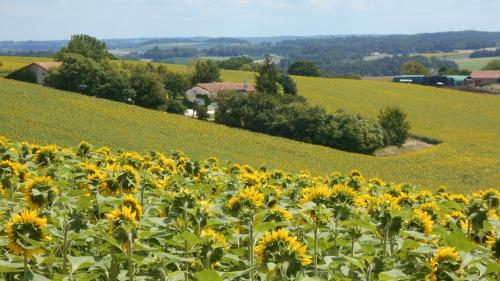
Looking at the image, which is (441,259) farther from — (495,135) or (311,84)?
(311,84)

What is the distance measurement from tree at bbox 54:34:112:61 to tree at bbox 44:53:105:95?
427 inches

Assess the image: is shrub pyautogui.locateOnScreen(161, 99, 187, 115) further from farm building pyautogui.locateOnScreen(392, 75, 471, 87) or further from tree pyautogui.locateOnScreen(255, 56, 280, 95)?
farm building pyautogui.locateOnScreen(392, 75, 471, 87)

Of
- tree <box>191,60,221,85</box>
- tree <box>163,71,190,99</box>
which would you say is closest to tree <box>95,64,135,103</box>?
tree <box>163,71,190,99</box>

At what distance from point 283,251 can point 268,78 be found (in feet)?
223

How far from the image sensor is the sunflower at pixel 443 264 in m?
2.80

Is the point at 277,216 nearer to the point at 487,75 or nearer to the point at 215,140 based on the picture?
the point at 215,140

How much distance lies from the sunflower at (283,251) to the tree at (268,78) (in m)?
66.2

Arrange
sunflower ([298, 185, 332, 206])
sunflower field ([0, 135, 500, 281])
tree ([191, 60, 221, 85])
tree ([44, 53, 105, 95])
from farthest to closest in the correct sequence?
1. tree ([191, 60, 221, 85])
2. tree ([44, 53, 105, 95])
3. sunflower ([298, 185, 332, 206])
4. sunflower field ([0, 135, 500, 281])

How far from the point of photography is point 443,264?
2.82m

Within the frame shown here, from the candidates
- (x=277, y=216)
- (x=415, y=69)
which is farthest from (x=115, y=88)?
(x=415, y=69)

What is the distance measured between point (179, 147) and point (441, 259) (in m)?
37.9

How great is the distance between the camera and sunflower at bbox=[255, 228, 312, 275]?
2.75 metres

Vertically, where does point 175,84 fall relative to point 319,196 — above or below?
below

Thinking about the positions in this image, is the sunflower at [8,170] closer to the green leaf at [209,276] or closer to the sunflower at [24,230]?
the sunflower at [24,230]
